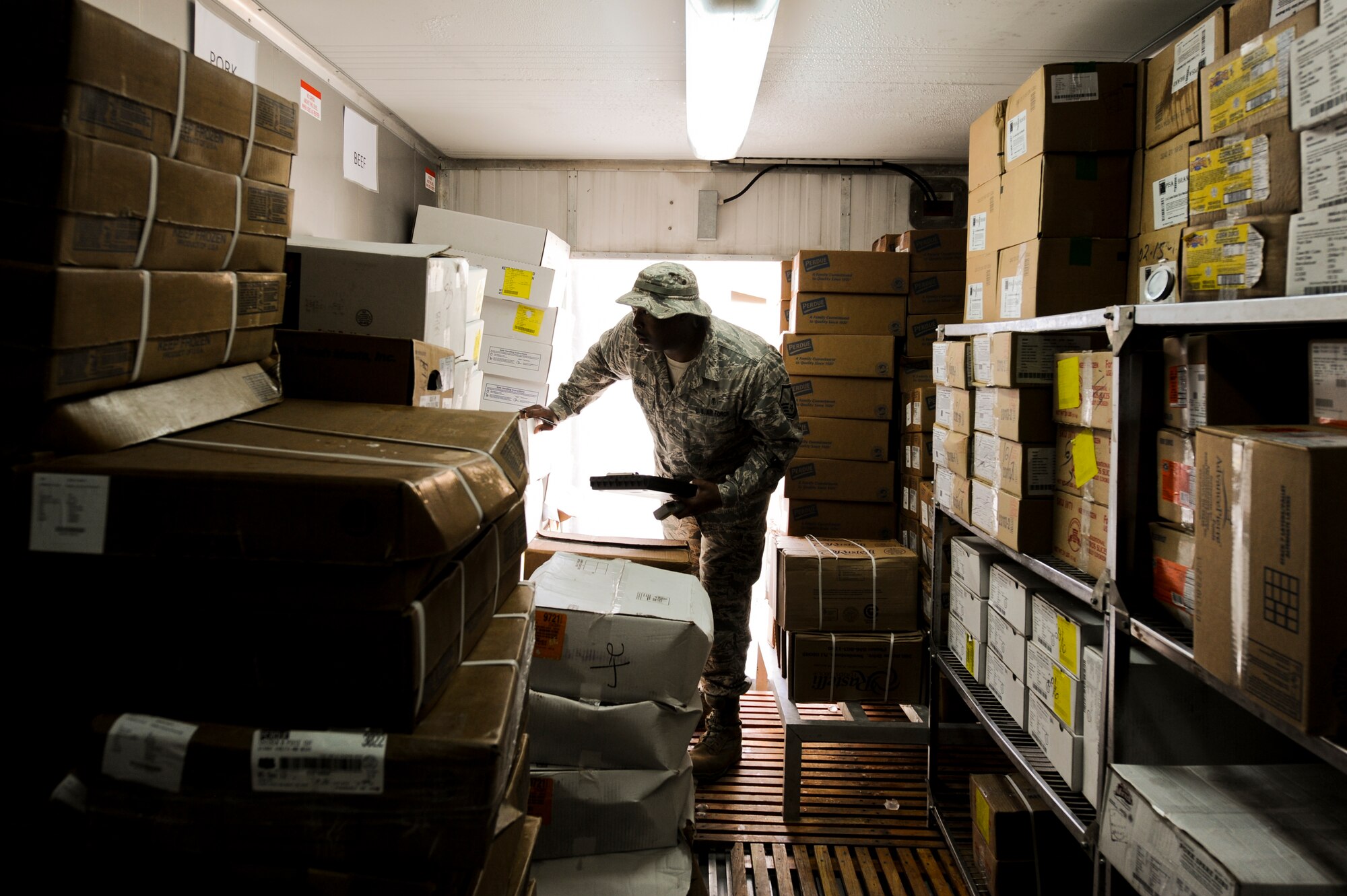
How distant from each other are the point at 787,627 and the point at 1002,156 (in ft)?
5.32

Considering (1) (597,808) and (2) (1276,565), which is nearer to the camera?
(2) (1276,565)

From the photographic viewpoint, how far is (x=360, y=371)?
139 centimetres

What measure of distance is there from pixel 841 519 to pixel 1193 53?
2.14 metres

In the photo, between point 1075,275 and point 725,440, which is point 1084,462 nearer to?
point 1075,275

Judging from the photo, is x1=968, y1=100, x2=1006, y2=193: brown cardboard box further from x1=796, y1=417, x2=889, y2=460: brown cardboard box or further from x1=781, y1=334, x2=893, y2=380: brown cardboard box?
x1=796, y1=417, x2=889, y2=460: brown cardboard box

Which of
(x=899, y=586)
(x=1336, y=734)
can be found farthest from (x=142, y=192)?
(x=899, y=586)

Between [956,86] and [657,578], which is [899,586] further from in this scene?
[956,86]

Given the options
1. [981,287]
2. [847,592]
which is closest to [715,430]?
[847,592]

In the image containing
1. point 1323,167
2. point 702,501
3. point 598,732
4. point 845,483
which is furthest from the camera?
point 845,483

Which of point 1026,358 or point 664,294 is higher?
point 664,294

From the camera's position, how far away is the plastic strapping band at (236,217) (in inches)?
44.6

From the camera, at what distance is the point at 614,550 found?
2.23m

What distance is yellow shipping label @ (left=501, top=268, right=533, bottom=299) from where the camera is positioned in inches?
117

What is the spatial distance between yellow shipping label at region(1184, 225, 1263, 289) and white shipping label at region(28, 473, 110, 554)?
1.62 meters
